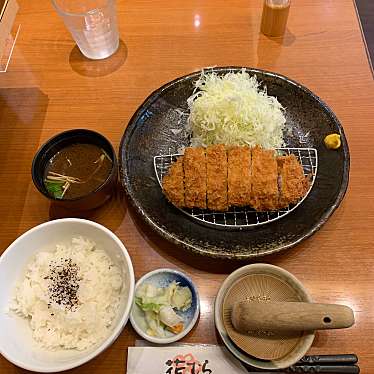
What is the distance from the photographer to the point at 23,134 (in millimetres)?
2047

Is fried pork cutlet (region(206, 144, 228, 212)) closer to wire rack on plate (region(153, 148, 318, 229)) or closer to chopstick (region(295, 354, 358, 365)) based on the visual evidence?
wire rack on plate (region(153, 148, 318, 229))

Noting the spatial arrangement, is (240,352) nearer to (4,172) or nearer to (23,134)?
(4,172)

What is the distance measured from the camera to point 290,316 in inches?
50.1

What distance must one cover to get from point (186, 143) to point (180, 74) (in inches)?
18.7

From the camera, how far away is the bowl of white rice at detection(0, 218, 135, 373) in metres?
1.31

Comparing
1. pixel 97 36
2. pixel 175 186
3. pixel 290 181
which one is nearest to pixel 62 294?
pixel 175 186

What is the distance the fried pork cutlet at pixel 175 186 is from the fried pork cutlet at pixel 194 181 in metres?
0.02

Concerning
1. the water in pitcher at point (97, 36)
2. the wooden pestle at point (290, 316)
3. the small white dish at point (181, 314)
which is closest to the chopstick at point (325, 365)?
the wooden pestle at point (290, 316)

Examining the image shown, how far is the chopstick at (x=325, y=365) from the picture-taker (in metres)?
1.34

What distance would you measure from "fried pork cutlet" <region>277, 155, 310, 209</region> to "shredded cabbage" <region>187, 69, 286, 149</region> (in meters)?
0.21

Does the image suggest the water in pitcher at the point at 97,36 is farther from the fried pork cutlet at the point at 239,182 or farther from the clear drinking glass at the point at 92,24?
the fried pork cutlet at the point at 239,182

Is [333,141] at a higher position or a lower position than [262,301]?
higher

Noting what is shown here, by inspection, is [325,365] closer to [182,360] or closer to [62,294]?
[182,360]

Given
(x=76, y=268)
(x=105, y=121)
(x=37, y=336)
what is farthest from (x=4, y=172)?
(x=37, y=336)
